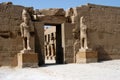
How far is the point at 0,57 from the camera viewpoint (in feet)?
47.2

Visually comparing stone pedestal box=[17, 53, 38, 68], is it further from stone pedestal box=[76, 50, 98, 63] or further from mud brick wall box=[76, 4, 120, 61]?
mud brick wall box=[76, 4, 120, 61]

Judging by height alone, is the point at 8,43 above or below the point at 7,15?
below

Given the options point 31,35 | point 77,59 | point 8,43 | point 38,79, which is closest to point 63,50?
point 77,59

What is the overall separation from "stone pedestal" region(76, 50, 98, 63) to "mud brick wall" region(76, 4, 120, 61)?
1115 mm

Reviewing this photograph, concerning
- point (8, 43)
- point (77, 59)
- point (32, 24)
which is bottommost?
point (77, 59)

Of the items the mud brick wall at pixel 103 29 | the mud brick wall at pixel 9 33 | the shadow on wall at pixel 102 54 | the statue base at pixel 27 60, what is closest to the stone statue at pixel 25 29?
the mud brick wall at pixel 9 33

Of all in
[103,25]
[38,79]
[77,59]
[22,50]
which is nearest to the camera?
[38,79]

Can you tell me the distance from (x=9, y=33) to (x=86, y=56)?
4.40m

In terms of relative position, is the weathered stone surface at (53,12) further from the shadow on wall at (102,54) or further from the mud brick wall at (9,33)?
the shadow on wall at (102,54)

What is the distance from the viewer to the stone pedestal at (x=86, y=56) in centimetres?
1534

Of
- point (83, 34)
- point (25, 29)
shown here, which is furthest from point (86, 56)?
point (25, 29)

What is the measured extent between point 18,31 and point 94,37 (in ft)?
15.8

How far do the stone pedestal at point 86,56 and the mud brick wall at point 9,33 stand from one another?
9.35 ft

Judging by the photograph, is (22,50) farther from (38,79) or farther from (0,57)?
(38,79)
